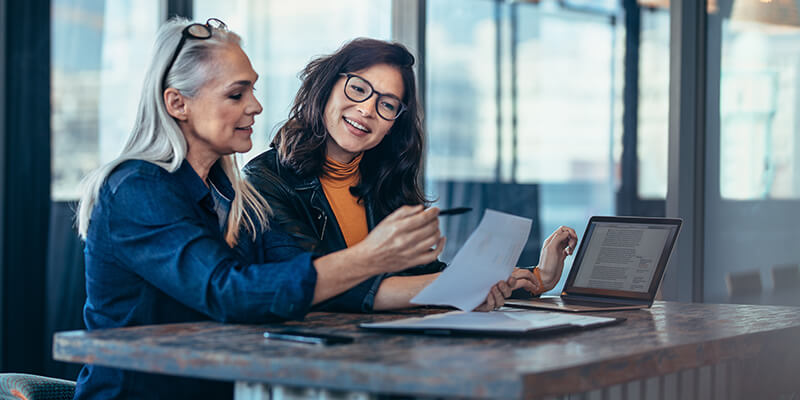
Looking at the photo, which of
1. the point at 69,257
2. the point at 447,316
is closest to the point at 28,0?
the point at 69,257

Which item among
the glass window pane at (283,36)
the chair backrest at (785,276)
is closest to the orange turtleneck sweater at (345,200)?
the chair backrest at (785,276)

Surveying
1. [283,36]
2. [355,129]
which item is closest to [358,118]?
[355,129]

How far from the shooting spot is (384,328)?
151 cm

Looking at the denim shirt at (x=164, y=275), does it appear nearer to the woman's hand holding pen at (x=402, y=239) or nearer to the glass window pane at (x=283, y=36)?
the woman's hand holding pen at (x=402, y=239)

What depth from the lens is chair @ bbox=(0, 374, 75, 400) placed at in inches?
66.5

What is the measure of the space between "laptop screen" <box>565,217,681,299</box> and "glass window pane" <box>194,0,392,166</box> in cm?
265

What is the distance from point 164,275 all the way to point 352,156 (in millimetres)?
975

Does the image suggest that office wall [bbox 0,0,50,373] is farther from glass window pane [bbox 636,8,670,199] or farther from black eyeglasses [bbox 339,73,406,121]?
glass window pane [bbox 636,8,670,199]

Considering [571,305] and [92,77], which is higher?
[92,77]

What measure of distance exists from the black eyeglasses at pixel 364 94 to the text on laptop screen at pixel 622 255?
693 millimetres

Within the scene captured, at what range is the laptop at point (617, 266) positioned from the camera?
198 centimetres

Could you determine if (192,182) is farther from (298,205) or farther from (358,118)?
(358,118)

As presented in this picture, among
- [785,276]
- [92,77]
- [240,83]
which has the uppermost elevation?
[92,77]

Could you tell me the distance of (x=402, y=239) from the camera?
1460 millimetres
